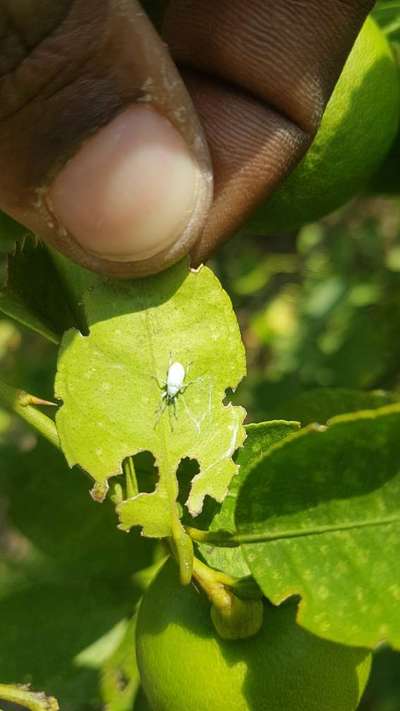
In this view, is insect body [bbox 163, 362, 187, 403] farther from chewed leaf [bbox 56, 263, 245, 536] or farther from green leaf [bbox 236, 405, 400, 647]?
green leaf [bbox 236, 405, 400, 647]

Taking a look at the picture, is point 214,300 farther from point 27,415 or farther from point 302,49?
point 302,49

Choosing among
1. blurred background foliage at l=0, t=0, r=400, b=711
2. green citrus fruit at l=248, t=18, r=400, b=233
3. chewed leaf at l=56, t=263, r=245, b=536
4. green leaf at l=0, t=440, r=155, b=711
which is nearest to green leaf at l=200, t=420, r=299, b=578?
chewed leaf at l=56, t=263, r=245, b=536

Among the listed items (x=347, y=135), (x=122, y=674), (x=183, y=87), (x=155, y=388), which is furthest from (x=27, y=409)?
(x=347, y=135)

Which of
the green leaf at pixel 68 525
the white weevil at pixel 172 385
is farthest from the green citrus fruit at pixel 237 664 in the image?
the green leaf at pixel 68 525

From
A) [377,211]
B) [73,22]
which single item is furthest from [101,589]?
[377,211]

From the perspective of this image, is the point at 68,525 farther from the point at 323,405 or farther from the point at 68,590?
the point at 323,405

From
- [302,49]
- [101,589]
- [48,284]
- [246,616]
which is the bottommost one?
[101,589]
